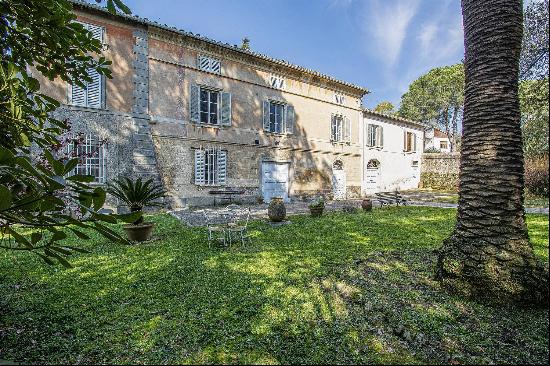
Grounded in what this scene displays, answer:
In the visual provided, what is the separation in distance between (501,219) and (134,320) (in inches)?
158

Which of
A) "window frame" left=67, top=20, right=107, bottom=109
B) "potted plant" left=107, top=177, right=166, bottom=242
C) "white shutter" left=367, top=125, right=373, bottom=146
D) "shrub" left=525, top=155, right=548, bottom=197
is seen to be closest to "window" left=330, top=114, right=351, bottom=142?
"white shutter" left=367, top=125, right=373, bottom=146

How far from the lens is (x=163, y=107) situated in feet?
42.7

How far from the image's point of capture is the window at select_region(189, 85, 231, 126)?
13.8 meters

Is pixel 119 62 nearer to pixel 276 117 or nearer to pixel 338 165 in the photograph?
pixel 276 117

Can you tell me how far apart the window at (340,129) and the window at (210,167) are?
813 centimetres

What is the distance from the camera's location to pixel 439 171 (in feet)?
79.8

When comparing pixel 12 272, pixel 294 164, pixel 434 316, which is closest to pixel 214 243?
pixel 12 272

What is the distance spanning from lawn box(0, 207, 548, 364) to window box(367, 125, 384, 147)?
16.9m

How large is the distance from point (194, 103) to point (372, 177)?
1413 cm

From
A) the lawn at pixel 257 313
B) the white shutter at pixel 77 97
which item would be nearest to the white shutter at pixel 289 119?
the white shutter at pixel 77 97

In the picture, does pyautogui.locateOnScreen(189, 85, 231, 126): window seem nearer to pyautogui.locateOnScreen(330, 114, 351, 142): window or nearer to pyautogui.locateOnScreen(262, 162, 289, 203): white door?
pyautogui.locateOnScreen(262, 162, 289, 203): white door

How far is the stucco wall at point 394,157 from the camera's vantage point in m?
21.6

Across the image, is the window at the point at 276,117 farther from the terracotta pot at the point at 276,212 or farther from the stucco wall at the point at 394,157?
the terracotta pot at the point at 276,212

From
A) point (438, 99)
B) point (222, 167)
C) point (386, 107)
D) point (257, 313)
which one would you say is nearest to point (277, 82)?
point (222, 167)
